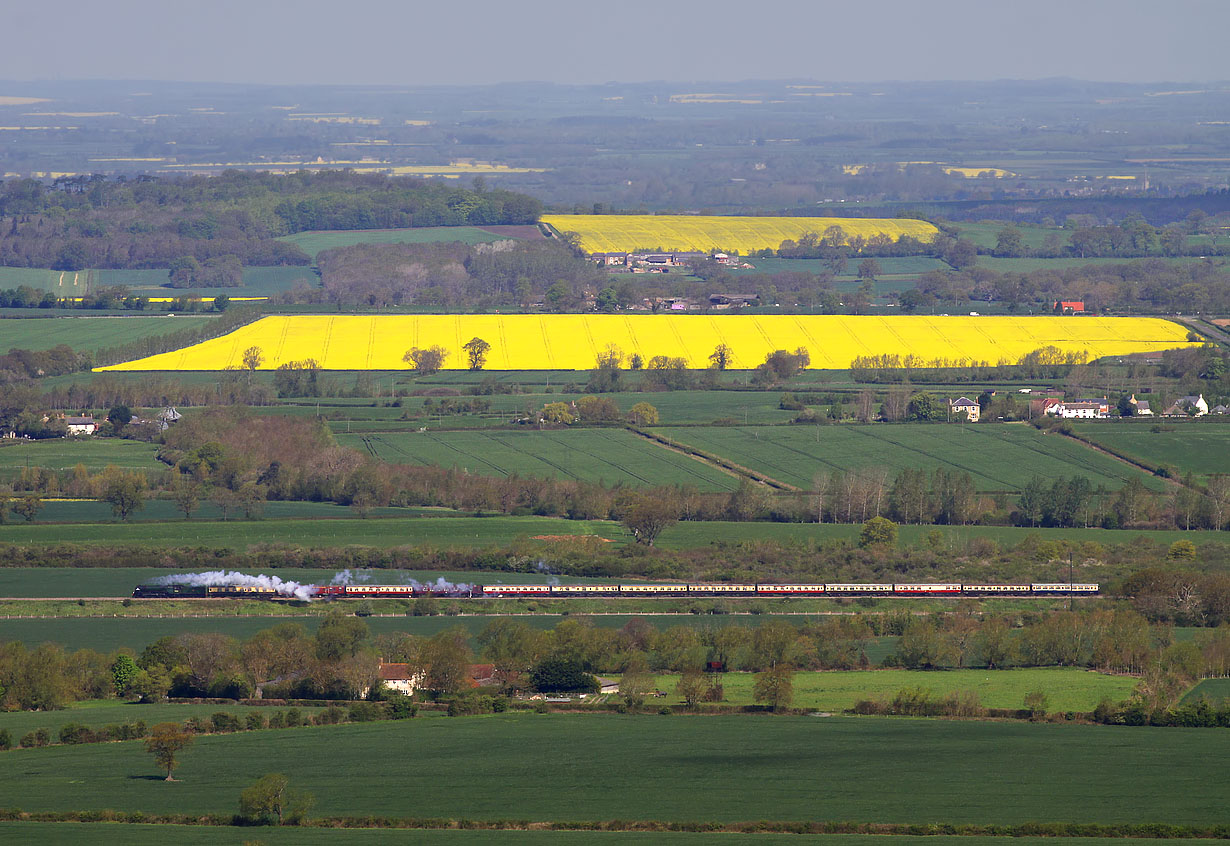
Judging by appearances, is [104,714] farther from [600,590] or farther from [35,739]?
[600,590]

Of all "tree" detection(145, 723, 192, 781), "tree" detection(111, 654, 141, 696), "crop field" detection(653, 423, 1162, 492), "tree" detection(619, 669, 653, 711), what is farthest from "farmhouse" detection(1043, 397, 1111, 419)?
"tree" detection(145, 723, 192, 781)

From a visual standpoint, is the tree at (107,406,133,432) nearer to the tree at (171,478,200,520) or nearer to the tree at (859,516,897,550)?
the tree at (171,478,200,520)

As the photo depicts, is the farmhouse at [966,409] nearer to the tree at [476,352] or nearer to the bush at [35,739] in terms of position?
the tree at [476,352]

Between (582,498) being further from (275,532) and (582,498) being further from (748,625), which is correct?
(748,625)

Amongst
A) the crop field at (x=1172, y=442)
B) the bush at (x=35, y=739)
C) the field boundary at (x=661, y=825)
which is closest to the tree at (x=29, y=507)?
the bush at (x=35, y=739)

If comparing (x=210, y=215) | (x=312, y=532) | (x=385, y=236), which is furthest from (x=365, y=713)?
(x=210, y=215)

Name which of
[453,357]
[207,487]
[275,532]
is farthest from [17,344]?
[275,532]

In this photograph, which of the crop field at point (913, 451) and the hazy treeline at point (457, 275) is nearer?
the crop field at point (913, 451)
